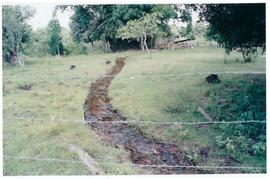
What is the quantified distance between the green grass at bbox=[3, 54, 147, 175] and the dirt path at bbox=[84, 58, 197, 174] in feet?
0.56

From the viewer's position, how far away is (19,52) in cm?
788

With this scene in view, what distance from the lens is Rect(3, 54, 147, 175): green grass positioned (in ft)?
21.8

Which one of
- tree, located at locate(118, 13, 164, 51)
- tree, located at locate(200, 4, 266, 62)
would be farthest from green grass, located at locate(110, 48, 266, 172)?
tree, located at locate(118, 13, 164, 51)

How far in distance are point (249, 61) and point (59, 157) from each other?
12.9ft

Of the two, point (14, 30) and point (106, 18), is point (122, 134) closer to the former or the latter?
point (106, 18)

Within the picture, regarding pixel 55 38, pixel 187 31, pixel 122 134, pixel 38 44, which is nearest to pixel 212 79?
pixel 187 31

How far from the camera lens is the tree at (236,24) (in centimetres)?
722

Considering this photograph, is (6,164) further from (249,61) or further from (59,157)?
(249,61)

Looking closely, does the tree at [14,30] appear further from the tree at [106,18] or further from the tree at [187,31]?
the tree at [187,31]

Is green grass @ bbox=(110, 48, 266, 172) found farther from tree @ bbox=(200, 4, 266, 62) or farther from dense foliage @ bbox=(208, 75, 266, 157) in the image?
tree @ bbox=(200, 4, 266, 62)

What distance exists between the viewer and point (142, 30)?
25.0ft

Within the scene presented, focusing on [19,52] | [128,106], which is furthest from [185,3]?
[19,52]

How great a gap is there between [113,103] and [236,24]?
278 centimetres

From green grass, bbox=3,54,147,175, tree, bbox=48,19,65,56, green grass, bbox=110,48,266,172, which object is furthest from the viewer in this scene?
tree, bbox=48,19,65,56
